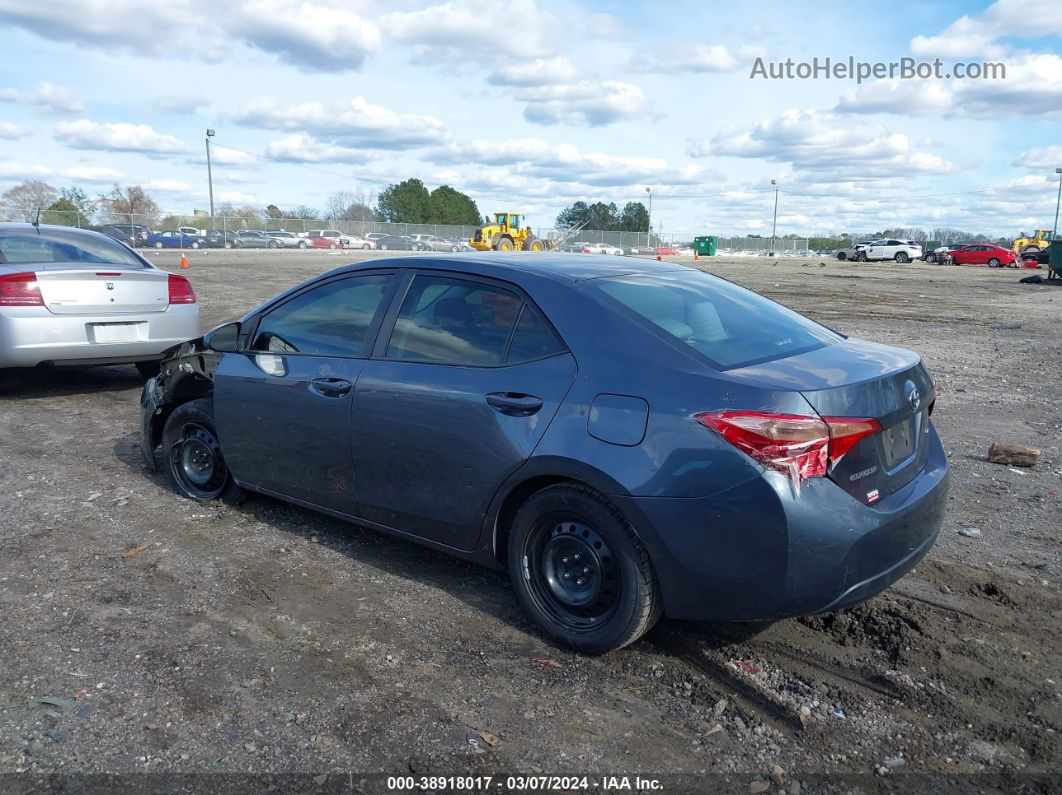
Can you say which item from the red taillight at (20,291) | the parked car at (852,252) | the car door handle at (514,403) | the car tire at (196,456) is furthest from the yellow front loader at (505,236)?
the car door handle at (514,403)

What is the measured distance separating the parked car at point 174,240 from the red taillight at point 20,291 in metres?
50.1

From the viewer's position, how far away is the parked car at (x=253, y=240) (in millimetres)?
59375

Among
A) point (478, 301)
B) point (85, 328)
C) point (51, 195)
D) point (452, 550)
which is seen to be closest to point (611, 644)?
point (452, 550)

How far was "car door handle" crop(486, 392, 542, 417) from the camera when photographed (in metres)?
3.55

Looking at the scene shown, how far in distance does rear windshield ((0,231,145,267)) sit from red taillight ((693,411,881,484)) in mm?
7276

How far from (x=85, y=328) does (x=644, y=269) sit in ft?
18.7

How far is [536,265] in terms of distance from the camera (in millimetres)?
4031

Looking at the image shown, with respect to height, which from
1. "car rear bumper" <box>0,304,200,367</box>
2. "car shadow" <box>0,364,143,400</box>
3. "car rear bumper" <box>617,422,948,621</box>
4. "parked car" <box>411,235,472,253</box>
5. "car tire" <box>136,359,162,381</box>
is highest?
"parked car" <box>411,235,472,253</box>

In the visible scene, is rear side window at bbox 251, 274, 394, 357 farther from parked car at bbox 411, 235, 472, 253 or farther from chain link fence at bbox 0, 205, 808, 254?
parked car at bbox 411, 235, 472, 253

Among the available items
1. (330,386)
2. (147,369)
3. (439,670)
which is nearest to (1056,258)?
(147,369)

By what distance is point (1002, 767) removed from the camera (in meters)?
2.83

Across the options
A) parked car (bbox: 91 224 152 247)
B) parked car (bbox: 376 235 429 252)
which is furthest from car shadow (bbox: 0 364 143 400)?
parked car (bbox: 376 235 429 252)

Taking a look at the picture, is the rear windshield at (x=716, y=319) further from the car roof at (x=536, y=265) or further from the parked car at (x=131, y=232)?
the parked car at (x=131, y=232)

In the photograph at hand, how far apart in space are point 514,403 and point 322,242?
64111 mm
